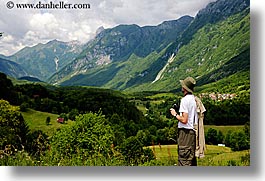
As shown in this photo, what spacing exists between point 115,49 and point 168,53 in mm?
1137

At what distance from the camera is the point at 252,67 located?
6988 mm

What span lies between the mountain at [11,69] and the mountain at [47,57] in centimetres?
7

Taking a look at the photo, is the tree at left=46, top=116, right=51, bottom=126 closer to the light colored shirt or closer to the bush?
the bush

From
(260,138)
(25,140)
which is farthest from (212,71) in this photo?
(25,140)

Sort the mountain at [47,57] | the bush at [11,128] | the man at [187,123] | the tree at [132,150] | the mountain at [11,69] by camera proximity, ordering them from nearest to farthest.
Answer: the man at [187,123], the tree at [132,150], the bush at [11,128], the mountain at [11,69], the mountain at [47,57]

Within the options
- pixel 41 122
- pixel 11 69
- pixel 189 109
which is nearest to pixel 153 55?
pixel 41 122

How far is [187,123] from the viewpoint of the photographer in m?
5.27

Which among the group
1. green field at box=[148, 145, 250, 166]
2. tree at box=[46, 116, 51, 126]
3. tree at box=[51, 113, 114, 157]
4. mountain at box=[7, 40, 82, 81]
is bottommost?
green field at box=[148, 145, 250, 166]

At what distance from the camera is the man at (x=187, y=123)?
5.18 metres

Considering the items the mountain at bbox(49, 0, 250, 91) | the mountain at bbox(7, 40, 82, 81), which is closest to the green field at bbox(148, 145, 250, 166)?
the mountain at bbox(49, 0, 250, 91)

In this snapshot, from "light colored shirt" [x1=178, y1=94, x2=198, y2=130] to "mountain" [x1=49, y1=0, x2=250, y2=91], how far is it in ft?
7.13

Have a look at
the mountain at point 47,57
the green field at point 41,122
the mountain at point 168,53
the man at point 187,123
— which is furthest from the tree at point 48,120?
the man at point 187,123

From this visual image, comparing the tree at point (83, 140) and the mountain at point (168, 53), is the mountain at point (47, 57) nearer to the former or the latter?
the mountain at point (168, 53)

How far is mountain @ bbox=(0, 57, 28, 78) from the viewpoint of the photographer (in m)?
7.64
